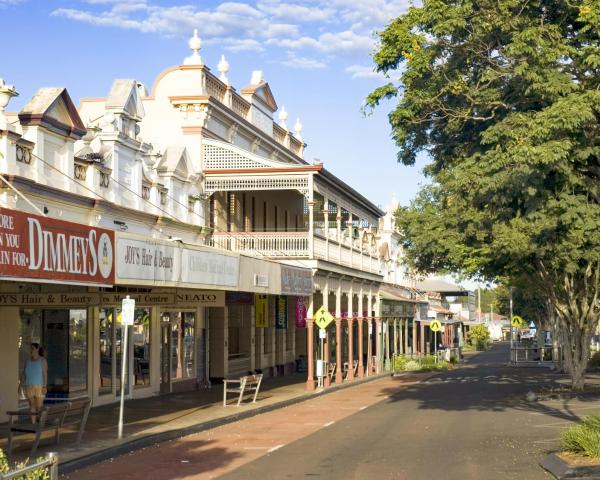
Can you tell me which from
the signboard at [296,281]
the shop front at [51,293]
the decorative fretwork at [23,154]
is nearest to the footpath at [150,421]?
the shop front at [51,293]

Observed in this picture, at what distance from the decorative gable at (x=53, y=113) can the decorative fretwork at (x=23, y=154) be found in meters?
0.73

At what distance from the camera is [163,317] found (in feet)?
103

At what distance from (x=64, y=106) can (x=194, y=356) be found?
1289 centimetres

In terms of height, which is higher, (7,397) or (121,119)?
(121,119)

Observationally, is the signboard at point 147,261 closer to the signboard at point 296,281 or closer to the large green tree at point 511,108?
the large green tree at point 511,108

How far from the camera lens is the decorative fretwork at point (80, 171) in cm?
2404

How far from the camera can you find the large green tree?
17.8 meters

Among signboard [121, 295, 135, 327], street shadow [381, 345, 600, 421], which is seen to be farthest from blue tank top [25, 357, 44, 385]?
street shadow [381, 345, 600, 421]

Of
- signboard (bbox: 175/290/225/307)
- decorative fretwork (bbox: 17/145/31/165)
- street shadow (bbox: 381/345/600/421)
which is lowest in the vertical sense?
street shadow (bbox: 381/345/600/421)

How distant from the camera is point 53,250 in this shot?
14.8m

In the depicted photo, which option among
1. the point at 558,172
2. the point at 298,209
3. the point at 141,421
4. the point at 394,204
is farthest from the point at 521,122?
the point at 394,204

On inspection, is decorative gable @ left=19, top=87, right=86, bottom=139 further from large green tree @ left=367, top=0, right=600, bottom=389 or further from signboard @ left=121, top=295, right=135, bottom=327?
large green tree @ left=367, top=0, right=600, bottom=389

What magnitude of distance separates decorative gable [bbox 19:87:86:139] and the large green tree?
7.03 m

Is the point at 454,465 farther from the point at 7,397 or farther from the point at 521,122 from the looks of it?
the point at 7,397
